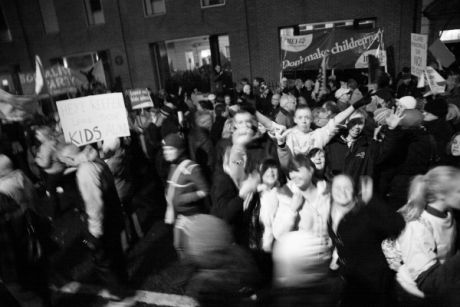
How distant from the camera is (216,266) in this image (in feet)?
7.54

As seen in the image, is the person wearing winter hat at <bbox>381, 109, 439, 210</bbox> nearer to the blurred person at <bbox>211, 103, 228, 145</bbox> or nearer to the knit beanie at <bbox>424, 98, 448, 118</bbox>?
the knit beanie at <bbox>424, 98, 448, 118</bbox>

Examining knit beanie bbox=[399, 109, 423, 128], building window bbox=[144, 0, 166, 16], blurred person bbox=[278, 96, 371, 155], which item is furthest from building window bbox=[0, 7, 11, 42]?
knit beanie bbox=[399, 109, 423, 128]

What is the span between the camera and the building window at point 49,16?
748 inches

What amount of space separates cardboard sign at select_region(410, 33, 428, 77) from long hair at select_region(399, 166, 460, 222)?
4.44 m

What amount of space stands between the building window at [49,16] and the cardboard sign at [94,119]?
1659cm

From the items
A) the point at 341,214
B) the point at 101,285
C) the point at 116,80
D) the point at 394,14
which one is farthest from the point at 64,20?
the point at 341,214

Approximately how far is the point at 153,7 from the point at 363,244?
55.2 feet

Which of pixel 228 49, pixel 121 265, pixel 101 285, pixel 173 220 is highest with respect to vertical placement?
pixel 228 49

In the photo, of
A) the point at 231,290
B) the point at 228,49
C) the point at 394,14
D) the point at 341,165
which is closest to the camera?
the point at 231,290

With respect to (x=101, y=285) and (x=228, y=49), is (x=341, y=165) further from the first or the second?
(x=228, y=49)

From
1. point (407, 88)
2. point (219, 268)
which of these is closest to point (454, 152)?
point (219, 268)

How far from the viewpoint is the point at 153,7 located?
16641 millimetres

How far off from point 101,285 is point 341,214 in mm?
3046

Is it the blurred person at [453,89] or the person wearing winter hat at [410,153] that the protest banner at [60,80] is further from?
the blurred person at [453,89]
